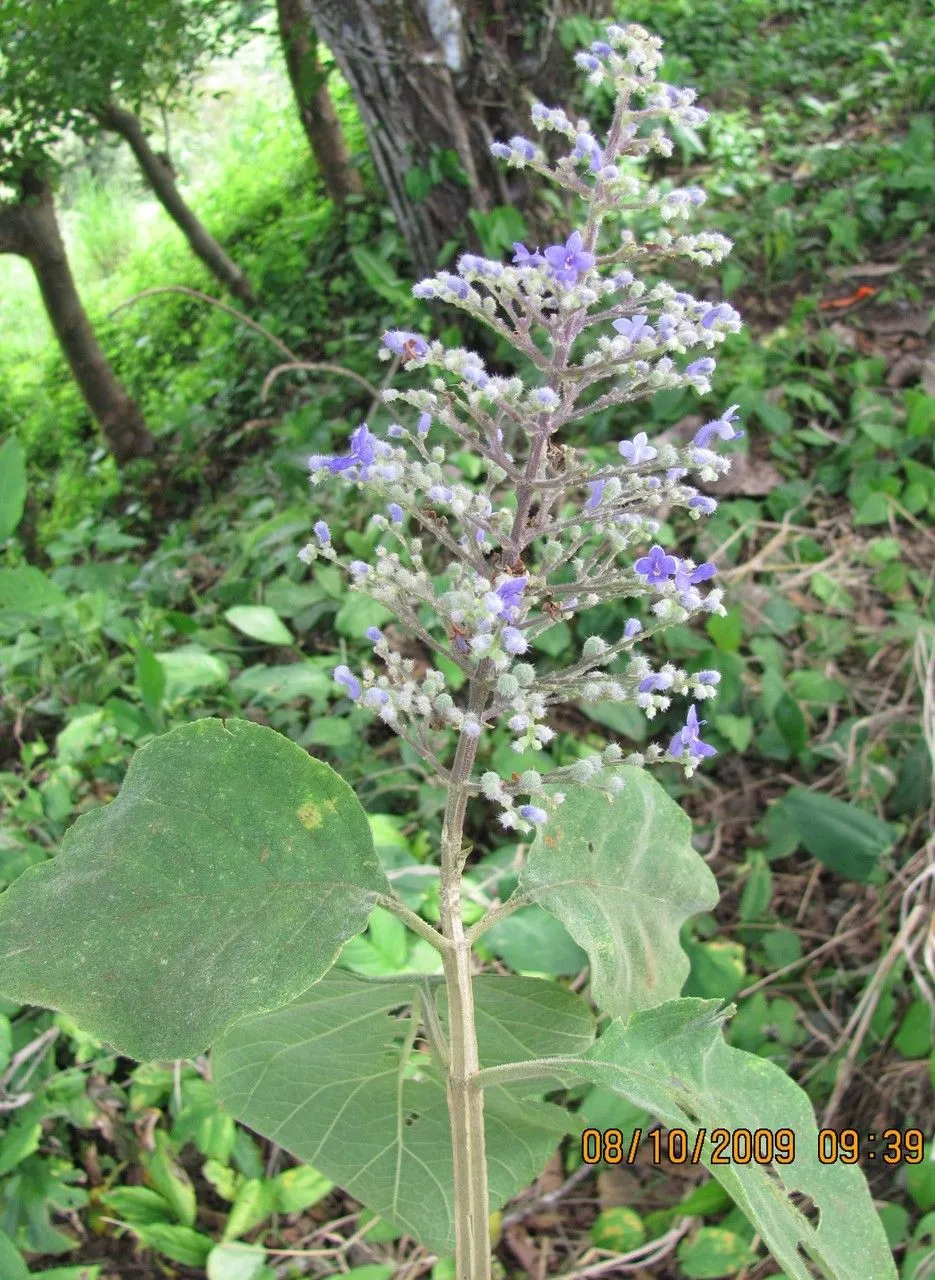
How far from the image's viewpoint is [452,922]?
119cm

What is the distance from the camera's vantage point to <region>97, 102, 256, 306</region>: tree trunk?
14.9ft

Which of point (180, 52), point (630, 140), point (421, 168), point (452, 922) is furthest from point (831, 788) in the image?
point (180, 52)

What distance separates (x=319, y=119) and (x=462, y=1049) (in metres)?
4.64

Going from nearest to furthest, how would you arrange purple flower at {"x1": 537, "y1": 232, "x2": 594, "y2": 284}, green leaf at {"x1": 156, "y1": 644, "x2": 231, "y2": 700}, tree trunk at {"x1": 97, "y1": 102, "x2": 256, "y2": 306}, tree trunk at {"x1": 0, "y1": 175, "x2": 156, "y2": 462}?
purple flower at {"x1": 537, "y1": 232, "x2": 594, "y2": 284}
green leaf at {"x1": 156, "y1": 644, "x2": 231, "y2": 700}
tree trunk at {"x1": 0, "y1": 175, "x2": 156, "y2": 462}
tree trunk at {"x1": 97, "y1": 102, "x2": 256, "y2": 306}

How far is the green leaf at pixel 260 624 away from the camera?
260 cm

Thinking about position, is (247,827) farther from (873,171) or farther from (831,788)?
(873,171)

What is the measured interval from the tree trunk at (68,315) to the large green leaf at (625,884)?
→ 3.87 metres

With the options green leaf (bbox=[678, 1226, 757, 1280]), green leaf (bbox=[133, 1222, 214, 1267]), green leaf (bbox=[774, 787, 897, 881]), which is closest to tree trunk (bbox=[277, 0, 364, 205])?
green leaf (bbox=[774, 787, 897, 881])

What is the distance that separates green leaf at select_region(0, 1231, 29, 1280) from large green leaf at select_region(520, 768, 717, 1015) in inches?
34.1

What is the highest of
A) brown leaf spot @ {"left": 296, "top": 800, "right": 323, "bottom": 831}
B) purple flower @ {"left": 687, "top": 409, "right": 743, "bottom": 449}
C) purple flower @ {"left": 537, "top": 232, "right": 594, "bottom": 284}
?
purple flower @ {"left": 537, "top": 232, "right": 594, "bottom": 284}

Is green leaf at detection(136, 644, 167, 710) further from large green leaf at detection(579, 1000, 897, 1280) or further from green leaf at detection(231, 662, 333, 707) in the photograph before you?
large green leaf at detection(579, 1000, 897, 1280)

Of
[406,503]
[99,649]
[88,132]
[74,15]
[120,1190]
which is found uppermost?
[74,15]

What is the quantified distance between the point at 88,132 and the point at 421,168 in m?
1.35
